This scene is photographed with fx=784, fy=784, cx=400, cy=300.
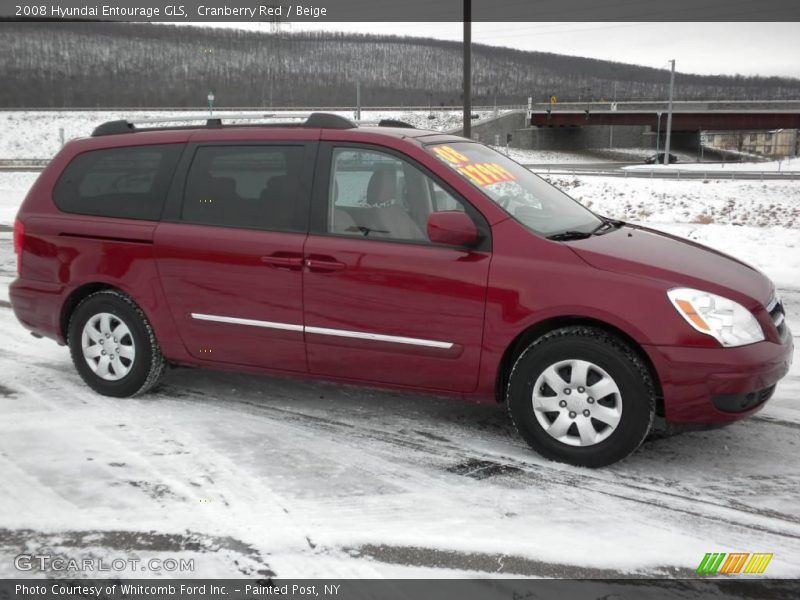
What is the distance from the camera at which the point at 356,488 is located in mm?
3785

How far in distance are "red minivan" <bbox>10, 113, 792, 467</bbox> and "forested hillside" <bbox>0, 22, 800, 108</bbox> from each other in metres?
81.6

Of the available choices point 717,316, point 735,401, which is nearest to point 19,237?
point 717,316

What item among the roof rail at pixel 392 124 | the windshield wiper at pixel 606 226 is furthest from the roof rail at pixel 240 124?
the windshield wiper at pixel 606 226

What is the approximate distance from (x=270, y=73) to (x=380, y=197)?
97.2m

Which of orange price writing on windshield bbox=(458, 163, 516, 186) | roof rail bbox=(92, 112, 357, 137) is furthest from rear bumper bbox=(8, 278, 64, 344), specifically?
orange price writing on windshield bbox=(458, 163, 516, 186)

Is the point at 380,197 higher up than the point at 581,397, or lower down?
higher up

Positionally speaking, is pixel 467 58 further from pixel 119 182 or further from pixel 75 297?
pixel 75 297

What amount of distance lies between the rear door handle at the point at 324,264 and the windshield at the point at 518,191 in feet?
2.74

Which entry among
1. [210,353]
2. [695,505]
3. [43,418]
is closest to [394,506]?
[695,505]

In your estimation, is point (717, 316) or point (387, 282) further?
point (387, 282)

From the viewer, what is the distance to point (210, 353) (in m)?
4.93

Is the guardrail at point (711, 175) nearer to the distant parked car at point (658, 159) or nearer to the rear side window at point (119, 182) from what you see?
the distant parked car at point (658, 159)

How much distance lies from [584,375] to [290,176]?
2.05 metres

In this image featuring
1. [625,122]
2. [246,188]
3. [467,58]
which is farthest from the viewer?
[625,122]
